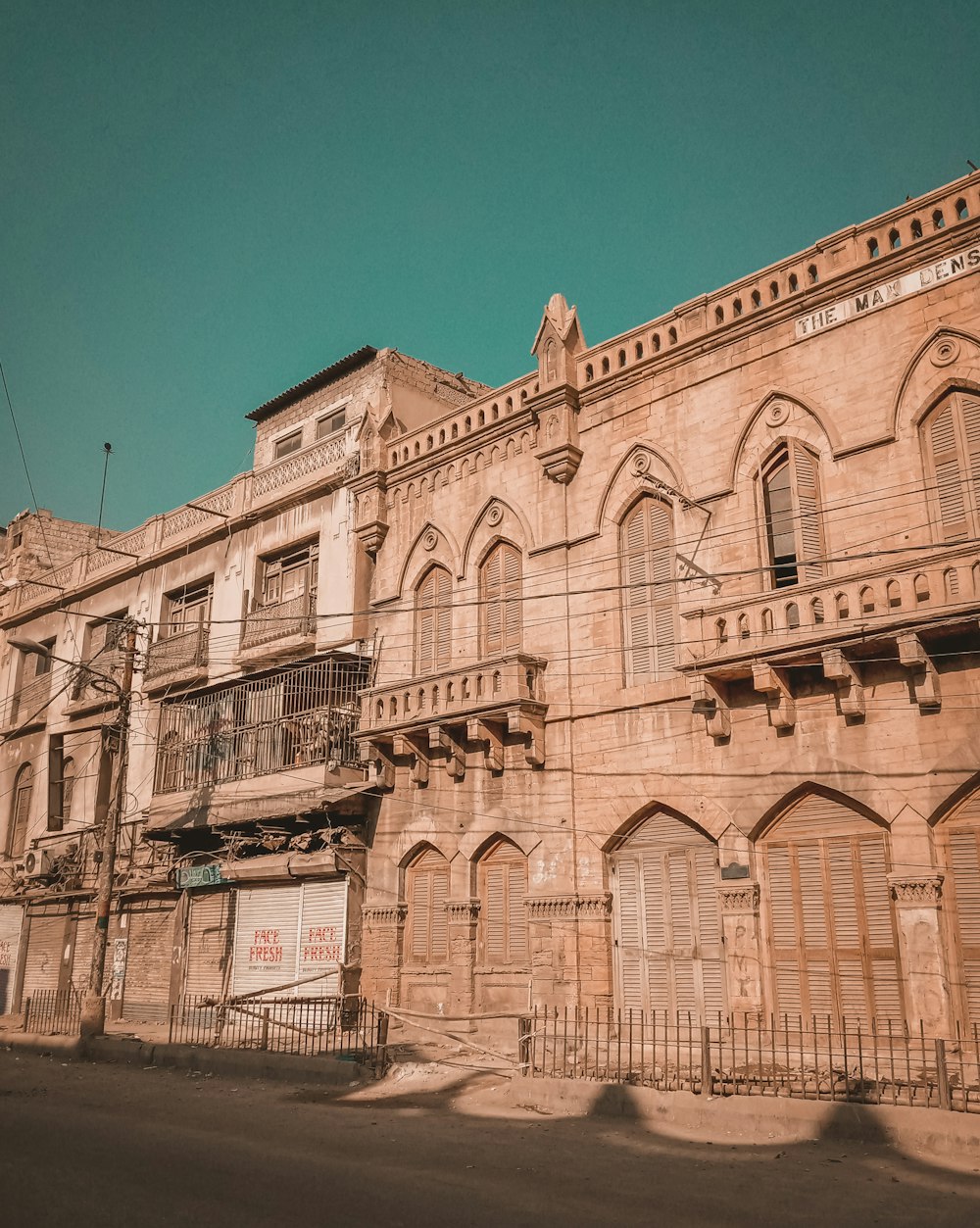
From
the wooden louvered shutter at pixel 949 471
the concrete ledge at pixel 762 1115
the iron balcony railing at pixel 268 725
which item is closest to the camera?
the concrete ledge at pixel 762 1115

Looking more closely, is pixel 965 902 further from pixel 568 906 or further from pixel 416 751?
pixel 416 751

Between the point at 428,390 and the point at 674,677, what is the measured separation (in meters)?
13.3

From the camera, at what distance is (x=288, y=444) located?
29422 millimetres

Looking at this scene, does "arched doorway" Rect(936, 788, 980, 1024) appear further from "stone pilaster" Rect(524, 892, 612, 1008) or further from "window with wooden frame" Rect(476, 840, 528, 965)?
"window with wooden frame" Rect(476, 840, 528, 965)

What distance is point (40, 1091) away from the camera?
14.4m

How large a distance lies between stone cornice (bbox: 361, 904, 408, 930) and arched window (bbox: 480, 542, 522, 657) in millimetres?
4727

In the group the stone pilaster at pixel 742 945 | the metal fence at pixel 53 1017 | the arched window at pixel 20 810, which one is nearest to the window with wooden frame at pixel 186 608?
the arched window at pixel 20 810

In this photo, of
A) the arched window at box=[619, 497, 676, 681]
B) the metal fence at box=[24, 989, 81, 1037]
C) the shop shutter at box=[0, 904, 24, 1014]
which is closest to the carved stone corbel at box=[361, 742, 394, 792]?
the arched window at box=[619, 497, 676, 681]

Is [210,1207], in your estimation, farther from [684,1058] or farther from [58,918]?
[58,918]

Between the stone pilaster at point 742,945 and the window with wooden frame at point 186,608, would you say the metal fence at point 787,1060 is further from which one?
the window with wooden frame at point 186,608

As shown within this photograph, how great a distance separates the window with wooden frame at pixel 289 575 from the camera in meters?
23.5

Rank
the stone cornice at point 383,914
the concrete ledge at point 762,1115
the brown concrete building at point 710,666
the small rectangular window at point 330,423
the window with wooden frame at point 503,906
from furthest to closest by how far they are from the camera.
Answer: the small rectangular window at point 330,423 < the stone cornice at point 383,914 < the window with wooden frame at point 503,906 < the brown concrete building at point 710,666 < the concrete ledge at point 762,1115

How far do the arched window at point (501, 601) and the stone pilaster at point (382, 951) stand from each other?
4.90 m

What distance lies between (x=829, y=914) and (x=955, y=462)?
234 inches
